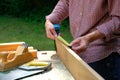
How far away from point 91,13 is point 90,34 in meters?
0.16

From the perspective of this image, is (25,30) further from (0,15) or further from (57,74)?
(57,74)

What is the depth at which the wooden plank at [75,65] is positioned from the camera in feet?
5.90

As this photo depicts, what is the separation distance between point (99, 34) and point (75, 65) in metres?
0.29

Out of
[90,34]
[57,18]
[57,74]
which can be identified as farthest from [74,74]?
[57,18]

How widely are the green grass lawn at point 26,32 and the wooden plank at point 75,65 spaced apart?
14.3 feet

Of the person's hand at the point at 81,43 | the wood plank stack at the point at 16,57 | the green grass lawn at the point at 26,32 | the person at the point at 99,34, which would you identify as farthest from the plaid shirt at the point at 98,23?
the green grass lawn at the point at 26,32

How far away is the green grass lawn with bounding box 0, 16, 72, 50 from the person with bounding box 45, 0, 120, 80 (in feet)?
14.5

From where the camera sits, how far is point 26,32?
865 cm

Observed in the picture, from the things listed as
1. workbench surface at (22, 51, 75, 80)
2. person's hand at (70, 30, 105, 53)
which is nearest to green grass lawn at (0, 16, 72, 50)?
workbench surface at (22, 51, 75, 80)

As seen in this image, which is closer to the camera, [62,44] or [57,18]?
[62,44]

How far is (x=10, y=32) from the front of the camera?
870 cm

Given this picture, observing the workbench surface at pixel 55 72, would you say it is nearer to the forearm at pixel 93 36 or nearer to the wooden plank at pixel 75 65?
the wooden plank at pixel 75 65

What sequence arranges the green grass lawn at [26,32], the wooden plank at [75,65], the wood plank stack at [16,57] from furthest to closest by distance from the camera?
the green grass lawn at [26,32], the wood plank stack at [16,57], the wooden plank at [75,65]

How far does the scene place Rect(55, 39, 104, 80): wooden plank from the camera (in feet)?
5.90
